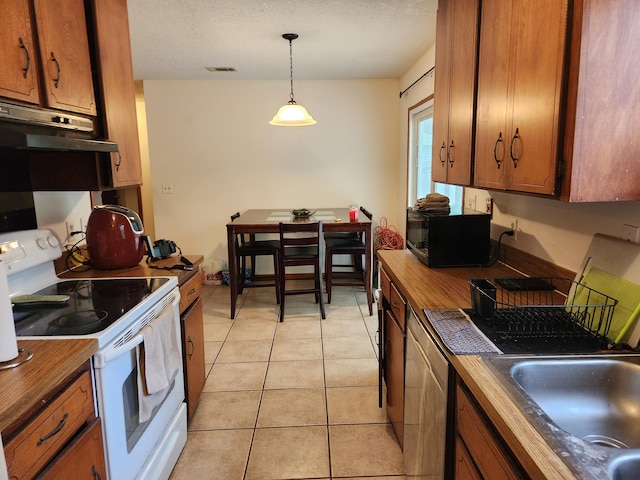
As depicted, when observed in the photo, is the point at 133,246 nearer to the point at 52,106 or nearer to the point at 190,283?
the point at 190,283

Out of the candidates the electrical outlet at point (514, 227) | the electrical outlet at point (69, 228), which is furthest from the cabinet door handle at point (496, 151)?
the electrical outlet at point (69, 228)

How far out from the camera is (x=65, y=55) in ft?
5.59

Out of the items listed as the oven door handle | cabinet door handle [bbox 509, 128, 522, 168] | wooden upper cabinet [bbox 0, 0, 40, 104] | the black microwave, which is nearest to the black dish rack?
cabinet door handle [bbox 509, 128, 522, 168]

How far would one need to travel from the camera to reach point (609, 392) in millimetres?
1053

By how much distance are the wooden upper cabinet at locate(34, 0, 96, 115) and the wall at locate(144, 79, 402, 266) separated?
3010mm

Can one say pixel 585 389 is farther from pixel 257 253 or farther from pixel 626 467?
pixel 257 253

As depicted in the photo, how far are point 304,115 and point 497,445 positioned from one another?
3.07 meters

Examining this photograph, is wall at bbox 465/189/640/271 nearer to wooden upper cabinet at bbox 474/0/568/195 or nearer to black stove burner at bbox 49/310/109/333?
wooden upper cabinet at bbox 474/0/568/195

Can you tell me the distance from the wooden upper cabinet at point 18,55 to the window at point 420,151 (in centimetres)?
303

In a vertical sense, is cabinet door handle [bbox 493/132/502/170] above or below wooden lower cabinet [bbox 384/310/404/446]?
above

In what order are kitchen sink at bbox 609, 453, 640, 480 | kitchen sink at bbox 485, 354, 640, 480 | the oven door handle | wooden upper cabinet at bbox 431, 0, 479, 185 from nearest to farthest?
kitchen sink at bbox 609, 453, 640, 480 → kitchen sink at bbox 485, 354, 640, 480 → the oven door handle → wooden upper cabinet at bbox 431, 0, 479, 185

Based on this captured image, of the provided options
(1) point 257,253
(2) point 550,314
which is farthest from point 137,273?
(1) point 257,253

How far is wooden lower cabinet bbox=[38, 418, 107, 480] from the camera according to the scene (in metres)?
1.04

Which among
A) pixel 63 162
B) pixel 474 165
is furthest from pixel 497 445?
pixel 63 162
